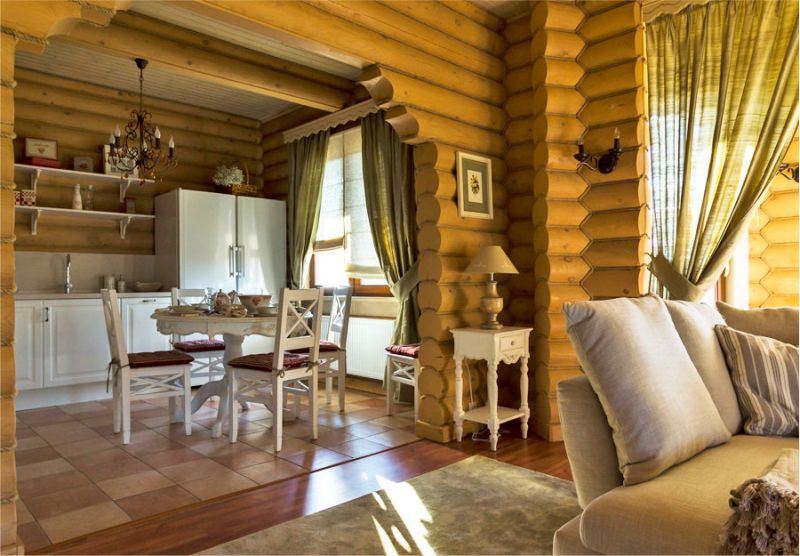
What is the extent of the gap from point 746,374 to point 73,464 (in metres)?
3.52

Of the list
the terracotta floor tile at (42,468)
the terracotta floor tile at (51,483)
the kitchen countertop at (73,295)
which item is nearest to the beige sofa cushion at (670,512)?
the terracotta floor tile at (51,483)

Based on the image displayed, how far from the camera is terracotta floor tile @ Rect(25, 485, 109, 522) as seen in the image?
251cm

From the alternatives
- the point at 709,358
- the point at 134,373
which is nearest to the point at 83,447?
the point at 134,373

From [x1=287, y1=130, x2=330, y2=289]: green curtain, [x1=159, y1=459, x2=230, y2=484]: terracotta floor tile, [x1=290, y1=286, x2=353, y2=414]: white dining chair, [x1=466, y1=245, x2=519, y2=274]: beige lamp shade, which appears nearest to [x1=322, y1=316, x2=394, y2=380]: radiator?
[x1=290, y1=286, x2=353, y2=414]: white dining chair

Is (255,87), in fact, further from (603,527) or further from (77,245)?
(603,527)

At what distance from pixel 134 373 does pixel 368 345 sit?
2.20 m

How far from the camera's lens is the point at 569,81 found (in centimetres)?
372

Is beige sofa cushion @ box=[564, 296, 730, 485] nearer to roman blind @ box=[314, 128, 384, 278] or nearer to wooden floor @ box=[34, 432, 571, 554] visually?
wooden floor @ box=[34, 432, 571, 554]

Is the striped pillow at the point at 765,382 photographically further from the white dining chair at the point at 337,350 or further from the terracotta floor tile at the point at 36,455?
the terracotta floor tile at the point at 36,455

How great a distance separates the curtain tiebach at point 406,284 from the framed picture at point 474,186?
2.92 feet

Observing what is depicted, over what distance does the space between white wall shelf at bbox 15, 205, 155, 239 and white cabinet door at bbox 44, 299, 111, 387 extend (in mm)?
911

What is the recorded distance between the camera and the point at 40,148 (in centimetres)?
493

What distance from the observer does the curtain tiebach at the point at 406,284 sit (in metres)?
4.58

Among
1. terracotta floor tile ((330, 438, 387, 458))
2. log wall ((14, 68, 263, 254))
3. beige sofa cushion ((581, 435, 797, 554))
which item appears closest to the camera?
beige sofa cushion ((581, 435, 797, 554))
